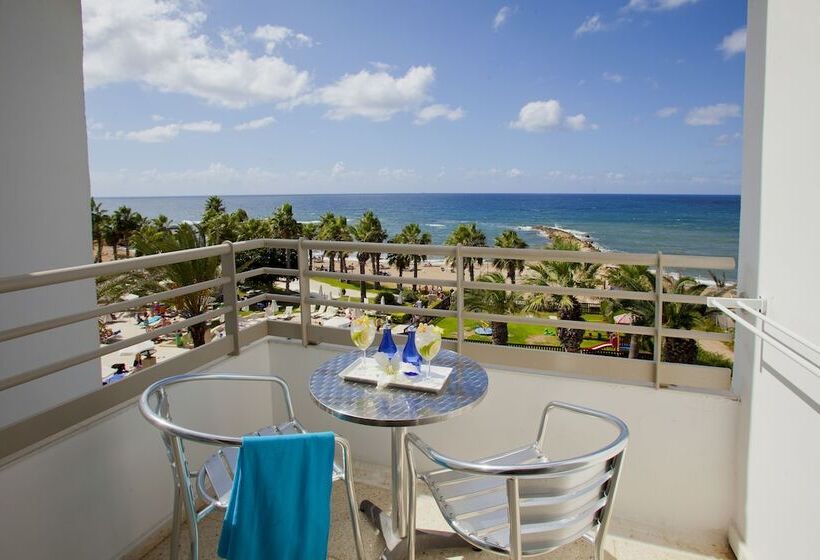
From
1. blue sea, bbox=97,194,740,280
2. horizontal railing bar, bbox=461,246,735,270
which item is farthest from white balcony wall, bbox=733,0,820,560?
blue sea, bbox=97,194,740,280

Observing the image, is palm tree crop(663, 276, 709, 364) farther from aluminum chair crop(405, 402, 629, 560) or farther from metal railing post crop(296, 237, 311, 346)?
aluminum chair crop(405, 402, 629, 560)

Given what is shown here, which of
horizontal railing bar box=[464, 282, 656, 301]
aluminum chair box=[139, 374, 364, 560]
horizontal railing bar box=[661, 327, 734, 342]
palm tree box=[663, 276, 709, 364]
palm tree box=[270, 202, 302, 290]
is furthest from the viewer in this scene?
palm tree box=[270, 202, 302, 290]

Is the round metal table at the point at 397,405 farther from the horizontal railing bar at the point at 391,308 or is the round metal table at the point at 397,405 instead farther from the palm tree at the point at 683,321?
the palm tree at the point at 683,321

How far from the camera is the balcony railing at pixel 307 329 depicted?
1.93 metres

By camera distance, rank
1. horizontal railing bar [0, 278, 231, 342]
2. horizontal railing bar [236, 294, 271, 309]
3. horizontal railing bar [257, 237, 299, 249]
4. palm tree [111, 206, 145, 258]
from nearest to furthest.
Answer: horizontal railing bar [0, 278, 231, 342], horizontal railing bar [236, 294, 271, 309], horizontal railing bar [257, 237, 299, 249], palm tree [111, 206, 145, 258]

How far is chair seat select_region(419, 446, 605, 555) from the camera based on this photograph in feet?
4.80

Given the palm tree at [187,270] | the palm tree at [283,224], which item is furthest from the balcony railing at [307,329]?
the palm tree at [283,224]

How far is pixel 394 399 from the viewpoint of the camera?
1.86 metres

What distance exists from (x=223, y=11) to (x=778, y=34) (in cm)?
5045

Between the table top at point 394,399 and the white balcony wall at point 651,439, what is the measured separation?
0.66 meters

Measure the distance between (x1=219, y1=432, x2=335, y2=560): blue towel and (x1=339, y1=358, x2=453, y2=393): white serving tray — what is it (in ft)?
1.72

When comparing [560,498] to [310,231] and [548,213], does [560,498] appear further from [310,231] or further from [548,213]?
[548,213]

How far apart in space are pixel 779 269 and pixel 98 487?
8.75ft

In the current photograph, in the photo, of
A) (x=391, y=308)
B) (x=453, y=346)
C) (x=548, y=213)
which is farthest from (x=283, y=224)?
(x=453, y=346)
